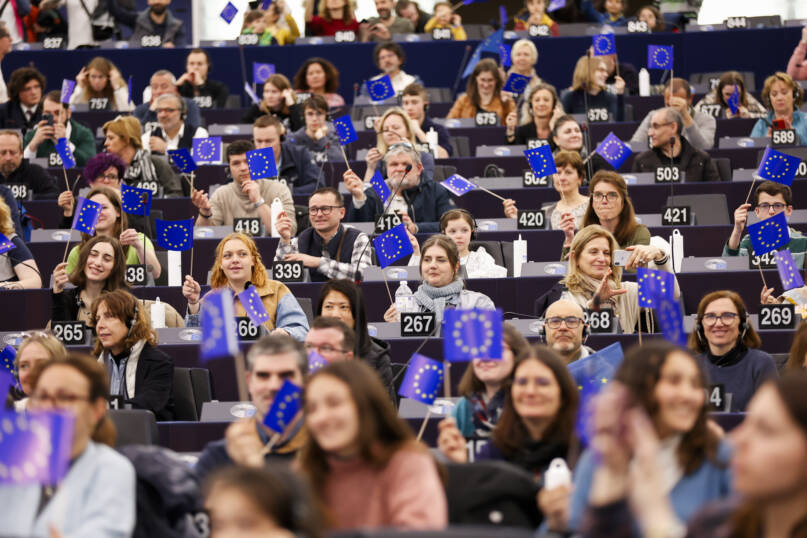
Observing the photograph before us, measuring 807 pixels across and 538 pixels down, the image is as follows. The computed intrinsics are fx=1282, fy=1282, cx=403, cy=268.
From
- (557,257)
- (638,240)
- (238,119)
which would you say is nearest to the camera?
(638,240)

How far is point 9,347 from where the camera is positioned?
5.14 meters

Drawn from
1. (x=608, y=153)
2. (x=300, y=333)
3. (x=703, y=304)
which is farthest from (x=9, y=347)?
(x=608, y=153)

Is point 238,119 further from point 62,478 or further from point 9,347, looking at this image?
point 62,478

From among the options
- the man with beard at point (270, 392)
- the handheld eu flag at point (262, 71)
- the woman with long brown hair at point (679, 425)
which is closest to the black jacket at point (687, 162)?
the handheld eu flag at point (262, 71)

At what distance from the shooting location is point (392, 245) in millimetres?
5574

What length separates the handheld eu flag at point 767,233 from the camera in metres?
5.59

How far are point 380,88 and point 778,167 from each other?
3.23 meters

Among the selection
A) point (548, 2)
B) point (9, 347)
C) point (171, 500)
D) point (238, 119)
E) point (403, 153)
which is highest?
point (548, 2)

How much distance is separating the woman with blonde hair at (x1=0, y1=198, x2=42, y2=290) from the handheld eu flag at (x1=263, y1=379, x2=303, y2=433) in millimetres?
3020

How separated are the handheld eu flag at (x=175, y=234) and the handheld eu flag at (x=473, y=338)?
2.54 metres

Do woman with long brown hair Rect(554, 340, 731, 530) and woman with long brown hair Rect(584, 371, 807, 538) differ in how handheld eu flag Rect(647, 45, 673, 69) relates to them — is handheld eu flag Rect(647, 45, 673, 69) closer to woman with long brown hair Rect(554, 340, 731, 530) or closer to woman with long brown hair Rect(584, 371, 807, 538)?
woman with long brown hair Rect(554, 340, 731, 530)

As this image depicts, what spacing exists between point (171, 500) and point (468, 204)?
4462 mm

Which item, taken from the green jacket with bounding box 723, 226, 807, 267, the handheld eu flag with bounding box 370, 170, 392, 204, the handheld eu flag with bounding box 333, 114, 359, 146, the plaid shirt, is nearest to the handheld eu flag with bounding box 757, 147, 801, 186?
the green jacket with bounding box 723, 226, 807, 267

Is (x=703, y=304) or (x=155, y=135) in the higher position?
(x=155, y=135)
